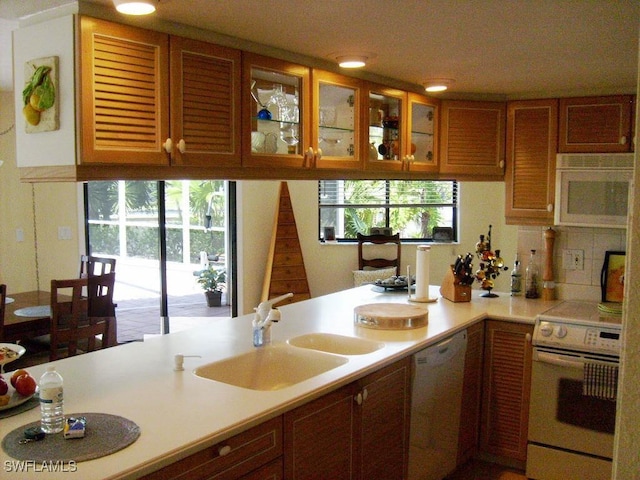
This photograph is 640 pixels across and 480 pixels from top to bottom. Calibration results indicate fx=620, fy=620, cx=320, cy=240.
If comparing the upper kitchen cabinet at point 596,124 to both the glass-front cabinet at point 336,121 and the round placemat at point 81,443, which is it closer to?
the glass-front cabinet at point 336,121

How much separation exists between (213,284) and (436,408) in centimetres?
349

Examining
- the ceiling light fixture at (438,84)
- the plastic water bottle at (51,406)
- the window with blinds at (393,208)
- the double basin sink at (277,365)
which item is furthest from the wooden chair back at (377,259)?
the plastic water bottle at (51,406)

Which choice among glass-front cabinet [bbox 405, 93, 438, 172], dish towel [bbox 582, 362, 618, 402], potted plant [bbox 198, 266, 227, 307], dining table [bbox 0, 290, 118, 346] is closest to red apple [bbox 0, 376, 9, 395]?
dining table [bbox 0, 290, 118, 346]

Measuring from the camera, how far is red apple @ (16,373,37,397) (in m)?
2.00

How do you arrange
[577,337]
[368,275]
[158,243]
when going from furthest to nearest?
[368,275], [158,243], [577,337]

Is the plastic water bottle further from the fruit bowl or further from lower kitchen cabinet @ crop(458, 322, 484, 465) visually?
lower kitchen cabinet @ crop(458, 322, 484, 465)

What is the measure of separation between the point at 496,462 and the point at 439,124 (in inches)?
84.0

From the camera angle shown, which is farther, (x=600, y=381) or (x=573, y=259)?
(x=573, y=259)

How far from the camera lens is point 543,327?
3.40 metres

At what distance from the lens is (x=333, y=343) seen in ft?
9.89

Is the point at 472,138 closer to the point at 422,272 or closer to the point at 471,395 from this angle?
the point at 422,272

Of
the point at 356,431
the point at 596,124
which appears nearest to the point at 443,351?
the point at 356,431

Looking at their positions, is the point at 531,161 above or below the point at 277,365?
above

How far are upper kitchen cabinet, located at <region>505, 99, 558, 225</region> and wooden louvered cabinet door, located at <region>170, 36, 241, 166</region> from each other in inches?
84.8
